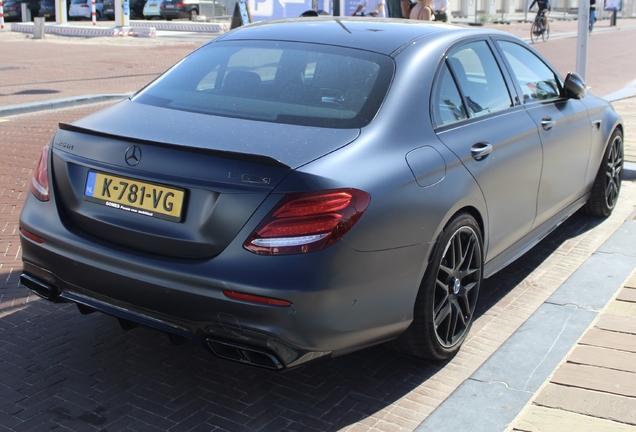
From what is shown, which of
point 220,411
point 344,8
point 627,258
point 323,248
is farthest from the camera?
point 344,8

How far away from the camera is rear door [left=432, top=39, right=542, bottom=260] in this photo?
11.9 ft

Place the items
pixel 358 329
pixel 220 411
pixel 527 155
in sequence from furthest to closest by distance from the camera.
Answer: pixel 527 155, pixel 220 411, pixel 358 329

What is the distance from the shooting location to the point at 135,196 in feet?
9.83

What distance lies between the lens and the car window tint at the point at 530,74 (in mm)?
4488

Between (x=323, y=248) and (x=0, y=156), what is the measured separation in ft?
20.1

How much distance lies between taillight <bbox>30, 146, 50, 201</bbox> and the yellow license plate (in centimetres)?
27

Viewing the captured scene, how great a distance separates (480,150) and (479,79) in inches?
22.4

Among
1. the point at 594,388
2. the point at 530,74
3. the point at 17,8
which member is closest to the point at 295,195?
the point at 594,388

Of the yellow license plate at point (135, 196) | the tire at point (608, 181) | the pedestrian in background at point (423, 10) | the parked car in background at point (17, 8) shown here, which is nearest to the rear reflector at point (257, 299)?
the yellow license plate at point (135, 196)

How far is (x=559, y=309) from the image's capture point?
4.21 metres

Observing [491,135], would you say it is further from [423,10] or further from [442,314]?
[423,10]

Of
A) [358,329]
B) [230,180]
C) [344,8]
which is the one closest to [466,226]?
[358,329]

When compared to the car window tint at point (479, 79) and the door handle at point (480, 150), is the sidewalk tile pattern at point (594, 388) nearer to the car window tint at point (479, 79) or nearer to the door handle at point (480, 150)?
the door handle at point (480, 150)

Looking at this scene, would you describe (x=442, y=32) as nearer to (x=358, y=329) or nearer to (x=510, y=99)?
(x=510, y=99)
